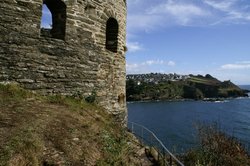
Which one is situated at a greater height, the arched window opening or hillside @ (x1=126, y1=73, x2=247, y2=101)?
the arched window opening

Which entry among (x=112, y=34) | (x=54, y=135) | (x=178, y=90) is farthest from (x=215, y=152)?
(x=178, y=90)

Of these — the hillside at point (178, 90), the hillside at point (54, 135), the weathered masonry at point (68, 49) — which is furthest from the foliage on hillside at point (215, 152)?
the hillside at point (178, 90)

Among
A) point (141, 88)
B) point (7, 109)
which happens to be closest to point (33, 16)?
point (7, 109)

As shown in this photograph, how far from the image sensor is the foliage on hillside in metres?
9.62

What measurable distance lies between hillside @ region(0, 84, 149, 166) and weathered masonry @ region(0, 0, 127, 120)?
0.71 metres

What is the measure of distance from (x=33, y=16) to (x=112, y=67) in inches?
147

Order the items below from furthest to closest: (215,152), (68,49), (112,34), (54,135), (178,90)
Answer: (178,90) → (112,34) → (68,49) → (215,152) → (54,135)

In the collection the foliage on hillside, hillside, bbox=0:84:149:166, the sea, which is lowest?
the sea

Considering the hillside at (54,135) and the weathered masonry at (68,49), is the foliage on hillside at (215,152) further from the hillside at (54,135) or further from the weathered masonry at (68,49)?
the weathered masonry at (68,49)

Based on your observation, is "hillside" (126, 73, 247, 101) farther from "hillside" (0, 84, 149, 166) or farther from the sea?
"hillside" (0, 84, 149, 166)

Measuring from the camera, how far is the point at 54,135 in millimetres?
7023

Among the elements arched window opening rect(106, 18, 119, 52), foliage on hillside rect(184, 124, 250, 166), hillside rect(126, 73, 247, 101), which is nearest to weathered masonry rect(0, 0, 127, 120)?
arched window opening rect(106, 18, 119, 52)

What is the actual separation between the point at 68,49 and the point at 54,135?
4.26 m

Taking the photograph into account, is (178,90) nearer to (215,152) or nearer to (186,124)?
(186,124)
